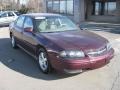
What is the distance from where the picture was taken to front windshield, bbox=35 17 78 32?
7391mm

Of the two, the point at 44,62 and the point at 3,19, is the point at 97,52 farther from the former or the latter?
the point at 3,19

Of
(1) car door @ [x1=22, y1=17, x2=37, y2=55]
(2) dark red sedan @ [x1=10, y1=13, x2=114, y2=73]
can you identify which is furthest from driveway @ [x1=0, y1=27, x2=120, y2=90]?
(1) car door @ [x1=22, y1=17, x2=37, y2=55]

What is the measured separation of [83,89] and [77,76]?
0.87m

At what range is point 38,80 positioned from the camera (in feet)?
→ 20.3

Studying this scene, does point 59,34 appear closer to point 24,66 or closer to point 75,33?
point 75,33

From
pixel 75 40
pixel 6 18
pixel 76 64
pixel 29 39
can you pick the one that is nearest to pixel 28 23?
pixel 29 39

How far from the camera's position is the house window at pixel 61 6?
2756 centimetres

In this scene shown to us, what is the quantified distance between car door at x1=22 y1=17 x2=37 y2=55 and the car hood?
0.48m

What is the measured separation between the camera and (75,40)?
21.0 feet

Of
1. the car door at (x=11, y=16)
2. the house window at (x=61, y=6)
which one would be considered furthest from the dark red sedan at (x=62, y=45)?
the house window at (x=61, y=6)

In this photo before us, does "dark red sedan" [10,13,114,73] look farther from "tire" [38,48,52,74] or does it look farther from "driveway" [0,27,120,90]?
"driveway" [0,27,120,90]

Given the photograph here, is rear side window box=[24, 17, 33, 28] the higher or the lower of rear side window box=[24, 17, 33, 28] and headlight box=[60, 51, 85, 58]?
the higher

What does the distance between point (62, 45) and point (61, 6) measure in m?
23.0

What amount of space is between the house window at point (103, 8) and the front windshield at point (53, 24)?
62.8 feet
